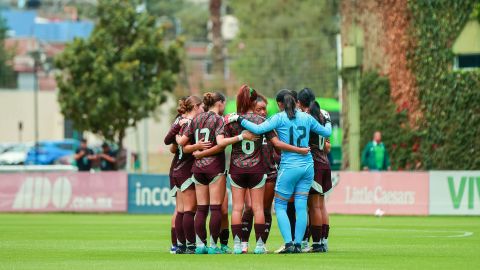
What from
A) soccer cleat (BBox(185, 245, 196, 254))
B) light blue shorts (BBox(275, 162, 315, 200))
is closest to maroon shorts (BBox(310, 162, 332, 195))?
light blue shorts (BBox(275, 162, 315, 200))

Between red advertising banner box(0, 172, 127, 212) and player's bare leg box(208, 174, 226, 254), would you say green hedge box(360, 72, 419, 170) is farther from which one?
player's bare leg box(208, 174, 226, 254)

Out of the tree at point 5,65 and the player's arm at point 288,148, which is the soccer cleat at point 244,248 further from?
the tree at point 5,65

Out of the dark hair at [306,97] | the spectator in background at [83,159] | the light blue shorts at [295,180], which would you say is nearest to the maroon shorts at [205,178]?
the light blue shorts at [295,180]

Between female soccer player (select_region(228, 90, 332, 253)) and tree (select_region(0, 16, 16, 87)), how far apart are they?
69.6 meters

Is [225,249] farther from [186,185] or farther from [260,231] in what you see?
[186,185]

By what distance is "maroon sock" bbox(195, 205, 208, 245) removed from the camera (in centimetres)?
1670

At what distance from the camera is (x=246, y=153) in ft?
54.5

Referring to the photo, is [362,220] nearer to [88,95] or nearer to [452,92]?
[452,92]

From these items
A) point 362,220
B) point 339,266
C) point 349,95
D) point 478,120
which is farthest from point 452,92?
point 339,266

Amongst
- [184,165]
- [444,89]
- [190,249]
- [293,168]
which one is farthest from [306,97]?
[444,89]

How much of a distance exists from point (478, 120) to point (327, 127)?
2095cm

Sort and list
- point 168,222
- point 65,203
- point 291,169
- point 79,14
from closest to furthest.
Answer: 1. point 291,169
2. point 168,222
3. point 65,203
4. point 79,14

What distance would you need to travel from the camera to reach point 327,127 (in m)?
17.0

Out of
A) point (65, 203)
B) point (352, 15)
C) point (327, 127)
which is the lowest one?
point (65, 203)
